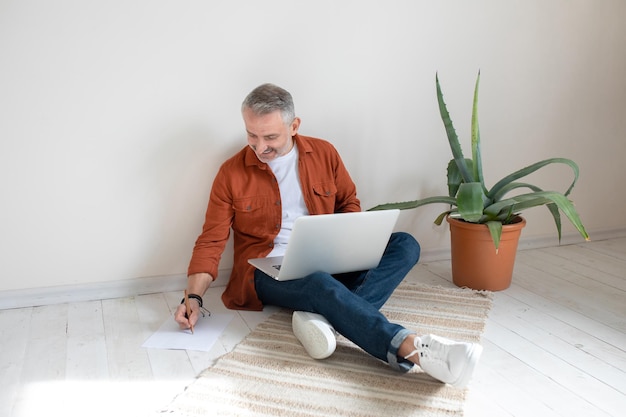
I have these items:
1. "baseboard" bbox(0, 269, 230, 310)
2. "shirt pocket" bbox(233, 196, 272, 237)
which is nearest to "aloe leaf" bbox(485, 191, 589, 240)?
"shirt pocket" bbox(233, 196, 272, 237)

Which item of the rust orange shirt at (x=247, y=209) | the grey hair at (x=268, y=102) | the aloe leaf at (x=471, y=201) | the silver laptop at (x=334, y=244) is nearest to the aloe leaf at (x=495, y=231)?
the aloe leaf at (x=471, y=201)

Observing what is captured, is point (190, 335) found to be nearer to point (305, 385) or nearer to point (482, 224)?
point (305, 385)

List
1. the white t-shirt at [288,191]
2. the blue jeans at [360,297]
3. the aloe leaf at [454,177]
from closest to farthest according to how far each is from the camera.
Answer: the blue jeans at [360,297] < the white t-shirt at [288,191] < the aloe leaf at [454,177]

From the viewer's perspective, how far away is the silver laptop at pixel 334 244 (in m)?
1.77

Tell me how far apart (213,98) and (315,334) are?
1010 mm

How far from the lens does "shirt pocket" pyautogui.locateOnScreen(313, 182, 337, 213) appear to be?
2.24 meters

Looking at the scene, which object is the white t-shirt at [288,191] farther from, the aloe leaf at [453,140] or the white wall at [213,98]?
the aloe leaf at [453,140]

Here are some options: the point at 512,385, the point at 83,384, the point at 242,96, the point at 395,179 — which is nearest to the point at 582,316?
the point at 512,385

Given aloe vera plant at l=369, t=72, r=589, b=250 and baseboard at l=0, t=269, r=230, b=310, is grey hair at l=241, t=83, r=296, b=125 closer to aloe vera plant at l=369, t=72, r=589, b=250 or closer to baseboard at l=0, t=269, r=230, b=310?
aloe vera plant at l=369, t=72, r=589, b=250

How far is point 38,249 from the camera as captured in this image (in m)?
2.17

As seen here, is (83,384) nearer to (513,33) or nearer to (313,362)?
(313,362)

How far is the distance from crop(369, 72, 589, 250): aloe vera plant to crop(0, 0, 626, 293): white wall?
1.00 feet

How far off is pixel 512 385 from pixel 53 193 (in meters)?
1.62

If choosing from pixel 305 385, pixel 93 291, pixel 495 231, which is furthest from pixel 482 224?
pixel 93 291
